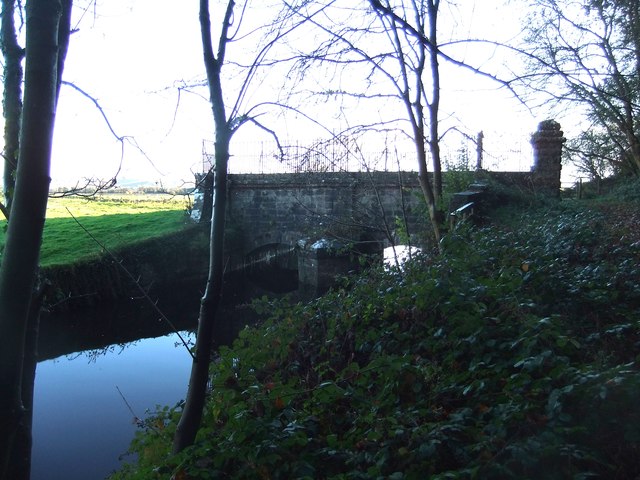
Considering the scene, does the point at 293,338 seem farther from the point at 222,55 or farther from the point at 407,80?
the point at 407,80

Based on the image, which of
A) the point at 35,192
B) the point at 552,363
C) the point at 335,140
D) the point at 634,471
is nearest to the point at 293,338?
the point at 335,140

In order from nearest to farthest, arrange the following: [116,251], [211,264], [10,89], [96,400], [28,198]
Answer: [28,198]
[211,264]
[10,89]
[96,400]
[116,251]

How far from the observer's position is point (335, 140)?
222 inches

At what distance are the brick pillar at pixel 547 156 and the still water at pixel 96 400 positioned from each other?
25.6 feet

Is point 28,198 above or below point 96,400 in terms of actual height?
above

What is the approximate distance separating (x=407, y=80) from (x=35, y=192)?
5.25 metres

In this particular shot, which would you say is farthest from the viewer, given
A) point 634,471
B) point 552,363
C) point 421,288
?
point 421,288

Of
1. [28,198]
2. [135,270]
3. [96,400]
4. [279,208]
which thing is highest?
[28,198]

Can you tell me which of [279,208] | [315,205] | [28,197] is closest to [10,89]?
[28,197]

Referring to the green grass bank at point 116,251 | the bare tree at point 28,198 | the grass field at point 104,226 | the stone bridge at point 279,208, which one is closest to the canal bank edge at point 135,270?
the green grass bank at point 116,251

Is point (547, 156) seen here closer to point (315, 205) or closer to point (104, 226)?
point (315, 205)

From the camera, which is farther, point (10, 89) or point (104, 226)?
point (104, 226)

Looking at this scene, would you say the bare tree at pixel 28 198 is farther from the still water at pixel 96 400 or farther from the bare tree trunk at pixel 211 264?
the still water at pixel 96 400

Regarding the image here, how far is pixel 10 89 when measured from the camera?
10.4 ft
